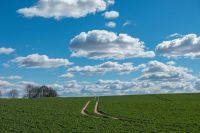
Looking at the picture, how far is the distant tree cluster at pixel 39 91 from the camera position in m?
190

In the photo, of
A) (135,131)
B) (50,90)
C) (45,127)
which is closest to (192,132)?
(135,131)

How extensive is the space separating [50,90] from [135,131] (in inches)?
6059

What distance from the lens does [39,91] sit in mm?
193000

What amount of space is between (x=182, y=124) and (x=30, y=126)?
17.6m

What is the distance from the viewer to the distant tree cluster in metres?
190

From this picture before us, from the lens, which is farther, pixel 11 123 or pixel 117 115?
pixel 117 115

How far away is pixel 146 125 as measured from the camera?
4522 cm

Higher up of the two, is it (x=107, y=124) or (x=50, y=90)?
(x=50, y=90)

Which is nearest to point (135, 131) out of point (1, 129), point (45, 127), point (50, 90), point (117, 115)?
point (45, 127)

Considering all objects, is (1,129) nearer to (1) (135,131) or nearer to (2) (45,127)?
(2) (45,127)

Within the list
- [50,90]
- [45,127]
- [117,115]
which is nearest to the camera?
[45,127]

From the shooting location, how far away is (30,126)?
142ft

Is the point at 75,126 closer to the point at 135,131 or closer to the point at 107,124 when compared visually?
the point at 107,124

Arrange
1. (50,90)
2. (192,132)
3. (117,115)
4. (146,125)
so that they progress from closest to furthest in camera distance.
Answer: (192,132), (146,125), (117,115), (50,90)
